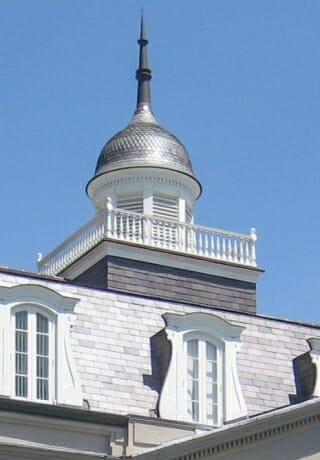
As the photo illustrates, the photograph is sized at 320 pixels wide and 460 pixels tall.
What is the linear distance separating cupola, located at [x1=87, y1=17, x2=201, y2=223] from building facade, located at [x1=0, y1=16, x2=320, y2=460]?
2346 mm

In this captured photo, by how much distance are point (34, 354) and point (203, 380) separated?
3.69m

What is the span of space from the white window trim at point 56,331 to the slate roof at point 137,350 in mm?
362

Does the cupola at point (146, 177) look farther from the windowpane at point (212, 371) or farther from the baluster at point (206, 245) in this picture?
the windowpane at point (212, 371)

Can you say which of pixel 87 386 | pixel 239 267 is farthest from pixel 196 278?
pixel 87 386

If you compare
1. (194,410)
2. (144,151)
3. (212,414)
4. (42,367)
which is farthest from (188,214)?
(42,367)

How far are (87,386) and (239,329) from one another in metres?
3.72

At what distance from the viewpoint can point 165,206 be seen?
143ft

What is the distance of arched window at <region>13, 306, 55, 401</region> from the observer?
3312 cm

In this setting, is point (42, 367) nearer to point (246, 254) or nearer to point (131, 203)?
point (246, 254)

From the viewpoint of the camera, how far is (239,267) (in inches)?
1602

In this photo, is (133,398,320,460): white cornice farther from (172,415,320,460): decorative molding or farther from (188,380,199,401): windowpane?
(188,380,199,401): windowpane

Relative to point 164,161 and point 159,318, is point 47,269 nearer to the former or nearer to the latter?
point 164,161

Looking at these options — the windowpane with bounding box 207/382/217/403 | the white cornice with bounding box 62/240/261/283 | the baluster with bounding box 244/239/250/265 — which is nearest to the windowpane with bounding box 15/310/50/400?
the windowpane with bounding box 207/382/217/403

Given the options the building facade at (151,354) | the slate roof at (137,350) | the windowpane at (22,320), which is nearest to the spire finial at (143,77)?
the building facade at (151,354)
